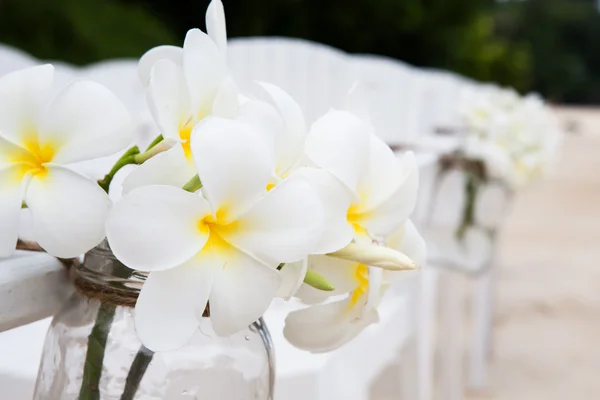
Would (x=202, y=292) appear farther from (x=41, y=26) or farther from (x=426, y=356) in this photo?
(x=41, y=26)

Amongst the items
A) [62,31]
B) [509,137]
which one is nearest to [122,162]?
[509,137]

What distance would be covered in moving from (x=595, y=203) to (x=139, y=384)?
7100 millimetres

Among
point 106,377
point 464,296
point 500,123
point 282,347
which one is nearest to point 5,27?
point 464,296

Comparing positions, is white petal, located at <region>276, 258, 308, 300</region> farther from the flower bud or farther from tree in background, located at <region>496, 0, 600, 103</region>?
tree in background, located at <region>496, 0, 600, 103</region>

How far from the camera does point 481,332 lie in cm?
248

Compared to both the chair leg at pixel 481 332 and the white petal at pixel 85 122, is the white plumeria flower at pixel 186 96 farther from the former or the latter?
the chair leg at pixel 481 332

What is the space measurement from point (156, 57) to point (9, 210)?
10 centimetres

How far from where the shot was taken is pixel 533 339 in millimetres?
2975

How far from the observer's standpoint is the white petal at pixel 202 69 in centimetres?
33

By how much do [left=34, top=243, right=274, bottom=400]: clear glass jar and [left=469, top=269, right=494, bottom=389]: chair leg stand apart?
2066 mm

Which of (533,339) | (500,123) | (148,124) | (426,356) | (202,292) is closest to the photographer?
(202,292)

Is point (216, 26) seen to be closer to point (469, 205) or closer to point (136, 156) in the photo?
point (136, 156)

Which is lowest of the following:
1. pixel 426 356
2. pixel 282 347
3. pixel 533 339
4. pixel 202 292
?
pixel 533 339

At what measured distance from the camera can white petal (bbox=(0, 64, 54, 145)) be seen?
0.31 m
